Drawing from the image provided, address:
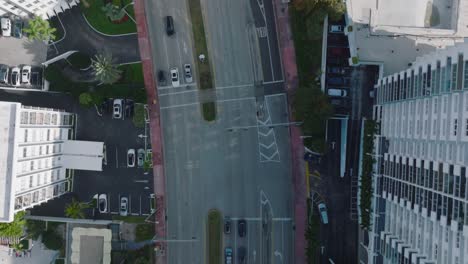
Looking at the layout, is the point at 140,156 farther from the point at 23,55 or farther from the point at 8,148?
the point at 23,55

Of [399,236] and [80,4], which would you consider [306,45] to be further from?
[80,4]

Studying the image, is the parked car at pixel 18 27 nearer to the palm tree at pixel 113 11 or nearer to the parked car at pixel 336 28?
the palm tree at pixel 113 11

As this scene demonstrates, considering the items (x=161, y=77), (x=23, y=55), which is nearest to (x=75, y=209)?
(x=161, y=77)

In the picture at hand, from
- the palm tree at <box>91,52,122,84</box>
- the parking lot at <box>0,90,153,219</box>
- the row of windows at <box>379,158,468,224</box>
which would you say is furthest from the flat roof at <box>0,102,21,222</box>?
the row of windows at <box>379,158,468,224</box>

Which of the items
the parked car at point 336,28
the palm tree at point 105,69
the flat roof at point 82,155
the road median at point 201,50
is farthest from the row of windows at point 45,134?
the parked car at point 336,28

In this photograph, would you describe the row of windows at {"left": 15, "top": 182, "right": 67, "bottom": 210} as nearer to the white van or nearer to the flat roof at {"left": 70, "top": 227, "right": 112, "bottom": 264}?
the flat roof at {"left": 70, "top": 227, "right": 112, "bottom": 264}

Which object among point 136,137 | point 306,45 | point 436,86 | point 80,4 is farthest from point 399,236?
point 80,4
